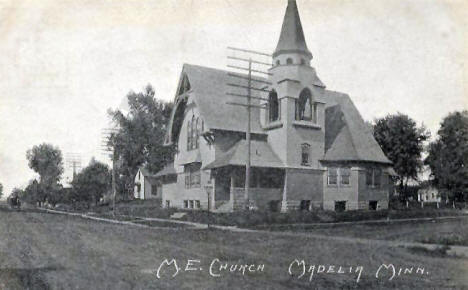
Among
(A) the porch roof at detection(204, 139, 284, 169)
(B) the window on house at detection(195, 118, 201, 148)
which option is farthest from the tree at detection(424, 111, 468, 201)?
(B) the window on house at detection(195, 118, 201, 148)

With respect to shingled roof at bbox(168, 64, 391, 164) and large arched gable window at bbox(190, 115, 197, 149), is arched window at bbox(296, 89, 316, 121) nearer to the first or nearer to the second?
shingled roof at bbox(168, 64, 391, 164)

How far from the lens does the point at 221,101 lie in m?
36.1

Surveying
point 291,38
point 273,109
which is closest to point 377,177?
point 273,109

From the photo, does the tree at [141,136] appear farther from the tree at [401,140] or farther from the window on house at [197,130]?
the tree at [401,140]

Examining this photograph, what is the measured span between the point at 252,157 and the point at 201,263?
856 inches

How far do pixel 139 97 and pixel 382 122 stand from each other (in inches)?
1143

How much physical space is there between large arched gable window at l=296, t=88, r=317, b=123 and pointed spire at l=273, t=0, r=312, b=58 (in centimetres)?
286

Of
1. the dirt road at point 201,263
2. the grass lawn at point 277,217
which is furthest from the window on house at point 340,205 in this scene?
the dirt road at point 201,263

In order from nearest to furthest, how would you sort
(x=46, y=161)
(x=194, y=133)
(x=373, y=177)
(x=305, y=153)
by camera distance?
(x=305, y=153) < (x=373, y=177) < (x=194, y=133) < (x=46, y=161)

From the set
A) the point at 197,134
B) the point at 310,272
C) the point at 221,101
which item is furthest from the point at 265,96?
the point at 310,272

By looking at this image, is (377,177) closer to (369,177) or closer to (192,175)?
(369,177)

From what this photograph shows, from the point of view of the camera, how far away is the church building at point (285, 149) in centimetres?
3275

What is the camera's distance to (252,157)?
32562 mm

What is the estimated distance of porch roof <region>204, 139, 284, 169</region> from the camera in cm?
3162
